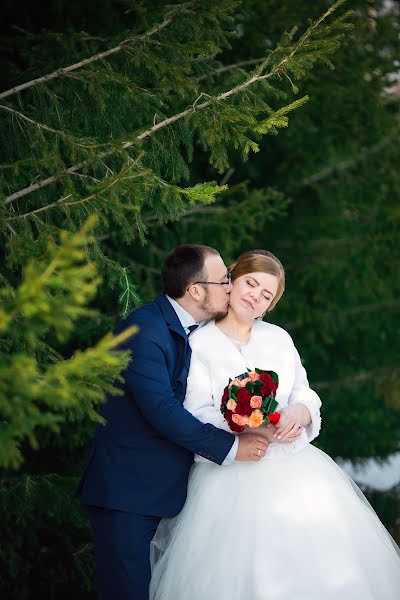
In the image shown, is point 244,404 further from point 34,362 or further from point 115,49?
point 115,49

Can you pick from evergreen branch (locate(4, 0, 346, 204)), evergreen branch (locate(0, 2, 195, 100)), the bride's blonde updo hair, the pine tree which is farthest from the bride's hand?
evergreen branch (locate(0, 2, 195, 100))

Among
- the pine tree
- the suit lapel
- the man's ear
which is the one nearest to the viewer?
the pine tree

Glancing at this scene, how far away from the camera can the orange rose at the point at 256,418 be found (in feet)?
12.3

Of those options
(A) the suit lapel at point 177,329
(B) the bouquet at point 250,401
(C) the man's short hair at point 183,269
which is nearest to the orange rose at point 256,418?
(B) the bouquet at point 250,401

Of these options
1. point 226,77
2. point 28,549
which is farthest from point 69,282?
point 28,549

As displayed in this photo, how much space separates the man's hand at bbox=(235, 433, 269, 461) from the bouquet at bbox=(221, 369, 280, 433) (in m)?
0.07

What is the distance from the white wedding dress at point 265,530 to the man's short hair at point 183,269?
280 millimetres

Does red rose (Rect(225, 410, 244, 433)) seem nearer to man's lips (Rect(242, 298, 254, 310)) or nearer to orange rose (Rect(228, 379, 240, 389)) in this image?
orange rose (Rect(228, 379, 240, 389))

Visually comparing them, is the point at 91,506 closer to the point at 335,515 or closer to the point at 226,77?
the point at 335,515

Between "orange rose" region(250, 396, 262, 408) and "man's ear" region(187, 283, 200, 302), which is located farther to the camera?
"man's ear" region(187, 283, 200, 302)

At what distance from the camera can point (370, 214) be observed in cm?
877

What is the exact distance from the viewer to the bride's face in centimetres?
427

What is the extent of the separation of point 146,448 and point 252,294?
3.26 feet

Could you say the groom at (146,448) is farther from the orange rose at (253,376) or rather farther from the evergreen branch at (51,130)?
the evergreen branch at (51,130)
